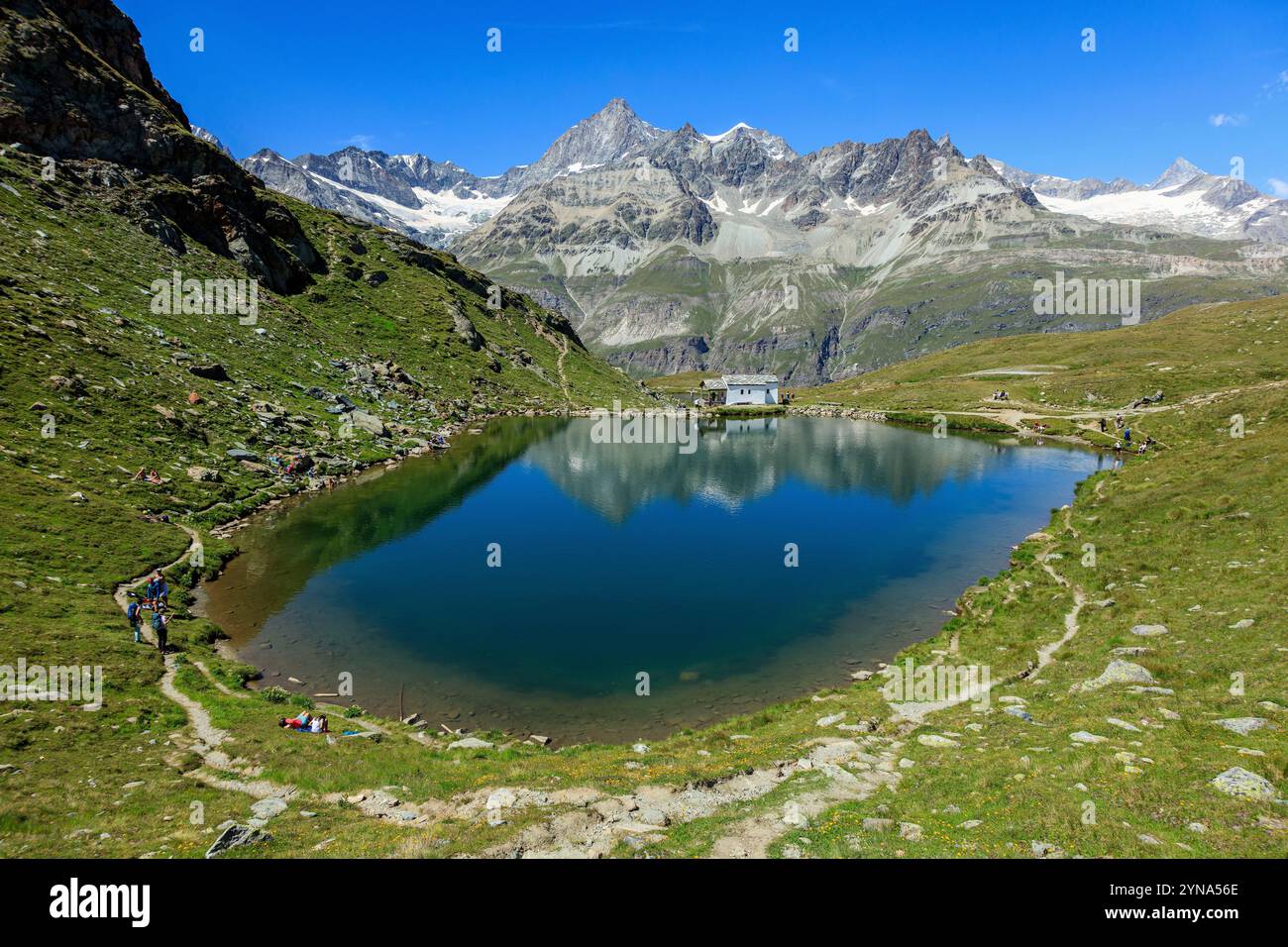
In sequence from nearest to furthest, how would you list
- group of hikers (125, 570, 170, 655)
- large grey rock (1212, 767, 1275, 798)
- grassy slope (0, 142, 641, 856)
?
large grey rock (1212, 767, 1275, 798)
grassy slope (0, 142, 641, 856)
group of hikers (125, 570, 170, 655)

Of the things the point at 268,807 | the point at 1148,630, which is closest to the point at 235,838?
the point at 268,807

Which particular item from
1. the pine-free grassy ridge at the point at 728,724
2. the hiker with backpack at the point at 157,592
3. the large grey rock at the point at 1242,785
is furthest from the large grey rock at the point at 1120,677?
Answer: the hiker with backpack at the point at 157,592

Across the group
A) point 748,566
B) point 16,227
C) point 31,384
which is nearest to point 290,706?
point 748,566

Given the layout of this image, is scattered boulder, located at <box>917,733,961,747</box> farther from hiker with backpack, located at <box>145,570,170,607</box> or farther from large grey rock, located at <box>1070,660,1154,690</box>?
hiker with backpack, located at <box>145,570,170,607</box>

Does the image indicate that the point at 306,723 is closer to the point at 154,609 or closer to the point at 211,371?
the point at 154,609

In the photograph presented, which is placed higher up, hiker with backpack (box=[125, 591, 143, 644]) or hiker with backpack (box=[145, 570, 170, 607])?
hiker with backpack (box=[145, 570, 170, 607])

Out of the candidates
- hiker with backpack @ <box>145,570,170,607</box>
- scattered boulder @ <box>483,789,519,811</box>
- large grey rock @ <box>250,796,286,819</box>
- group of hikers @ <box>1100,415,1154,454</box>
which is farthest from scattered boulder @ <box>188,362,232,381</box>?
group of hikers @ <box>1100,415,1154,454</box>
